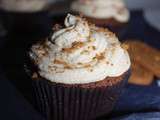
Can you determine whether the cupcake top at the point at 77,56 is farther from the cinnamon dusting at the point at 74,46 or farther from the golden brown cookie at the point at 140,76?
the golden brown cookie at the point at 140,76

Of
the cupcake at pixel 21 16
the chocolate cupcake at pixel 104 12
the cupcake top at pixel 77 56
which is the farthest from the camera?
the cupcake at pixel 21 16

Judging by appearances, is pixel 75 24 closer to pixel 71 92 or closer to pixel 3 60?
pixel 71 92

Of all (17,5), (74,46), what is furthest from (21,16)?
(74,46)

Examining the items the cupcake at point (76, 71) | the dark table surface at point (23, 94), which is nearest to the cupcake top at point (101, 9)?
the dark table surface at point (23, 94)

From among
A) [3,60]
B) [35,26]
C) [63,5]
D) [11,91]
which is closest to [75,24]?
[11,91]

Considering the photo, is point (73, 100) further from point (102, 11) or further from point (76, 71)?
point (102, 11)

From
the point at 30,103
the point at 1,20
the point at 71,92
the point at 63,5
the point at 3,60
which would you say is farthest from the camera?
the point at 63,5
